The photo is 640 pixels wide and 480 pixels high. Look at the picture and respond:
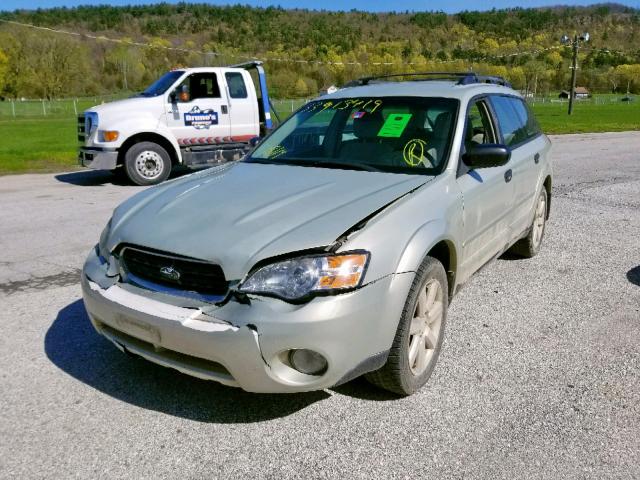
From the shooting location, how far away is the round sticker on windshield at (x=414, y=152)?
11.8 ft

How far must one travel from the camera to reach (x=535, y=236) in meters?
5.55

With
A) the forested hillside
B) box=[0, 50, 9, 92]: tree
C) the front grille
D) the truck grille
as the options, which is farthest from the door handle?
box=[0, 50, 9, 92]: tree

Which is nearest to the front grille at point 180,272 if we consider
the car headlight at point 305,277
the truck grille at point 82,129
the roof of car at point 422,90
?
the car headlight at point 305,277

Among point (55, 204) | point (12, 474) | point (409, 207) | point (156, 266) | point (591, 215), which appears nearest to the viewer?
point (12, 474)

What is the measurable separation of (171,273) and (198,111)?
8482 mm

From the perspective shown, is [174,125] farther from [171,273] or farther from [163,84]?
[171,273]

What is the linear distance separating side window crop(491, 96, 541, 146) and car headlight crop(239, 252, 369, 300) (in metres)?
2.52

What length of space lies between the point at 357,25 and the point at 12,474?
168985 mm

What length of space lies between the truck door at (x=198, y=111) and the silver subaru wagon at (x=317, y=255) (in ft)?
22.7

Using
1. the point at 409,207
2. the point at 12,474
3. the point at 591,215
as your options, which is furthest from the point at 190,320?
the point at 591,215

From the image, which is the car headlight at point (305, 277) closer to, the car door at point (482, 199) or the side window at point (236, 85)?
the car door at point (482, 199)

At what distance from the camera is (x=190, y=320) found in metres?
2.54

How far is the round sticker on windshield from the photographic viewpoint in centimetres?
360

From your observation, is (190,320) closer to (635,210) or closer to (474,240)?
(474,240)
